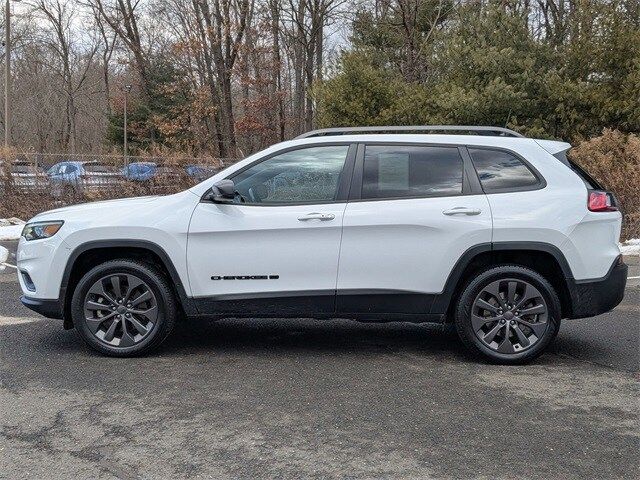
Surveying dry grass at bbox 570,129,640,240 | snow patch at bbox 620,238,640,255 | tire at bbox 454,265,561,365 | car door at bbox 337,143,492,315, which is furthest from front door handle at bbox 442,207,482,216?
dry grass at bbox 570,129,640,240

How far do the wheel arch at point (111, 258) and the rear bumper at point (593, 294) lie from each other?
2.87 meters

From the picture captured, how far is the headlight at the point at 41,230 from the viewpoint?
5559mm

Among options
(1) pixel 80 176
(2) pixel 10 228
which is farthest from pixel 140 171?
(2) pixel 10 228

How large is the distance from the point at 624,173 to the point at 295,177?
10.0 metres

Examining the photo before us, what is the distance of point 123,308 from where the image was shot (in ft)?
18.1

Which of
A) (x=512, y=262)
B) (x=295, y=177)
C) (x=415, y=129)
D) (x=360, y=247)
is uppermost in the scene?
(x=415, y=129)

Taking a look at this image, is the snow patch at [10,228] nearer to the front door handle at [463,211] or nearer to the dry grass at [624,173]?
the front door handle at [463,211]

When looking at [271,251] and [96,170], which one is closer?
[271,251]

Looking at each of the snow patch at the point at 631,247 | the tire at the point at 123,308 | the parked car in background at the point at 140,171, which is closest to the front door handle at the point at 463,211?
the tire at the point at 123,308

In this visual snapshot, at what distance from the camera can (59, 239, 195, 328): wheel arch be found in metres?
5.44

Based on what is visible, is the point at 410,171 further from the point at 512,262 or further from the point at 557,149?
the point at 557,149

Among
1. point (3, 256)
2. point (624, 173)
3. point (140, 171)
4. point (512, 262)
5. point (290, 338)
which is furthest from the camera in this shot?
point (140, 171)

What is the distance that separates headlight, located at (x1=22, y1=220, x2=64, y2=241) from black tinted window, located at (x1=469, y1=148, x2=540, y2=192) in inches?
129

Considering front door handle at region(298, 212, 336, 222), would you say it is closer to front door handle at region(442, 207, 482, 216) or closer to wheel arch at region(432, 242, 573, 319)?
front door handle at region(442, 207, 482, 216)
